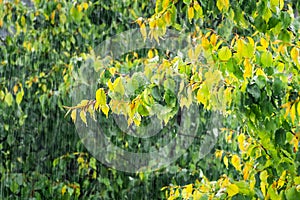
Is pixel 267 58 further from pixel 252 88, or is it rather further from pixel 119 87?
pixel 119 87

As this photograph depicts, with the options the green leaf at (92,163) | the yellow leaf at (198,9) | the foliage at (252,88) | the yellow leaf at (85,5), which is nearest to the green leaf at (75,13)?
the yellow leaf at (85,5)

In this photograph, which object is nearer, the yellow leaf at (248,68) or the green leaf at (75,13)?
the yellow leaf at (248,68)

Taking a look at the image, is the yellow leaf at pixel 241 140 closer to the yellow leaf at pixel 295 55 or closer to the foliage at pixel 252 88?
the foliage at pixel 252 88

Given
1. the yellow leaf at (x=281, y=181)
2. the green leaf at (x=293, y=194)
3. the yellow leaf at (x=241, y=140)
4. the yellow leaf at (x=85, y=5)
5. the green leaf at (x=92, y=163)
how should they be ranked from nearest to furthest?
the green leaf at (x=293, y=194) < the yellow leaf at (x=281, y=181) < the yellow leaf at (x=241, y=140) < the yellow leaf at (x=85, y=5) < the green leaf at (x=92, y=163)

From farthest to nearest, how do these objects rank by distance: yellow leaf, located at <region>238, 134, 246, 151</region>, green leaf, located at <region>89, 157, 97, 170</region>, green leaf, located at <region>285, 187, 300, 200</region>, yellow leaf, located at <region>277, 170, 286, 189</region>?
green leaf, located at <region>89, 157, 97, 170</region>, yellow leaf, located at <region>238, 134, 246, 151</region>, yellow leaf, located at <region>277, 170, 286, 189</region>, green leaf, located at <region>285, 187, 300, 200</region>

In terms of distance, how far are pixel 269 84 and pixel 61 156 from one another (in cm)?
190

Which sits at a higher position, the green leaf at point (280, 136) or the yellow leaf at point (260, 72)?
the yellow leaf at point (260, 72)

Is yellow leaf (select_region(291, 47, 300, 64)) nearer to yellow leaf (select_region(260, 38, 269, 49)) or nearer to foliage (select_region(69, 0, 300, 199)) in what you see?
foliage (select_region(69, 0, 300, 199))

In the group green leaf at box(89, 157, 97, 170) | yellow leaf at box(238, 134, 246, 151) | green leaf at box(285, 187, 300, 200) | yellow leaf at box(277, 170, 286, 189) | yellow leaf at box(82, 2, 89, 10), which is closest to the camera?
green leaf at box(285, 187, 300, 200)

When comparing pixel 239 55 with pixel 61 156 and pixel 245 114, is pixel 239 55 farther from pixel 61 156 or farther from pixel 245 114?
pixel 61 156

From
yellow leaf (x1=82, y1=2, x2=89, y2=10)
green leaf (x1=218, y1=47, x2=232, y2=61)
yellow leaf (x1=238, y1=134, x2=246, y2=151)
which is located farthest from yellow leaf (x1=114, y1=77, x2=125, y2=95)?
yellow leaf (x1=82, y1=2, x2=89, y2=10)

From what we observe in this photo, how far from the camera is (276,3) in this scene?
3.68 ft

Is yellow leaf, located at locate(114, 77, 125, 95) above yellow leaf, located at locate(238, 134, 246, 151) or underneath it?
above

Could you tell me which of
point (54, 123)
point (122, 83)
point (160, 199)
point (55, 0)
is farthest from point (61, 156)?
point (122, 83)
